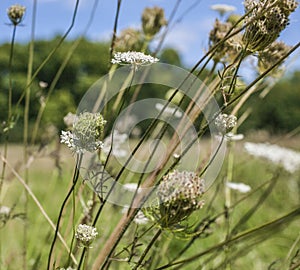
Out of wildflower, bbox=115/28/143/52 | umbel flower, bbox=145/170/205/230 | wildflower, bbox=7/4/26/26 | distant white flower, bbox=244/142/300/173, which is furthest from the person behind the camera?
distant white flower, bbox=244/142/300/173

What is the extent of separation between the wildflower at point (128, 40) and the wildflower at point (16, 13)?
0.20 metres

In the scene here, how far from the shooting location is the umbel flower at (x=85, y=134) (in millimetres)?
490

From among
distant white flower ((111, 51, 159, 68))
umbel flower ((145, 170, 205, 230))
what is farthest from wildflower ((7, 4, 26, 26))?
umbel flower ((145, 170, 205, 230))

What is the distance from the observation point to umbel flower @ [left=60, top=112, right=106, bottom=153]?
0.49 metres

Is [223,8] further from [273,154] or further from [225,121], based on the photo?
[273,154]

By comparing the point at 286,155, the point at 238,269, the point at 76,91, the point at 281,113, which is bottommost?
the point at 76,91

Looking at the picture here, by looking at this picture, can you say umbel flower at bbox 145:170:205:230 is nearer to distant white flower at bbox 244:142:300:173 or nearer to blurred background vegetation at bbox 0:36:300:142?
distant white flower at bbox 244:142:300:173

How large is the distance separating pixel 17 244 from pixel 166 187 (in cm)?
150

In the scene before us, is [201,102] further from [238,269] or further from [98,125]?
[238,269]

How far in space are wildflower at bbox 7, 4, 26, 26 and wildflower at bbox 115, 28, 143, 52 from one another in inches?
7.7

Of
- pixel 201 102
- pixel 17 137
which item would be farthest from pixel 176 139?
pixel 17 137

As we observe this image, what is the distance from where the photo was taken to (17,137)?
27.7ft

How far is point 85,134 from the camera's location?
1.61ft

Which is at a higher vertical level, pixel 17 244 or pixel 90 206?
pixel 90 206
